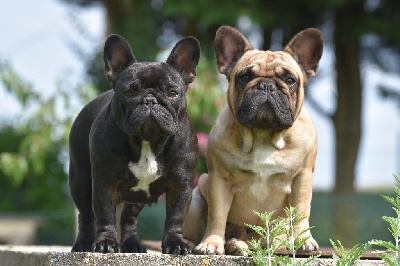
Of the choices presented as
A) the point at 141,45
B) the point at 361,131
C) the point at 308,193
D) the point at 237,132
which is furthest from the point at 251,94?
the point at 361,131

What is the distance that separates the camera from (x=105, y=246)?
3.70 m

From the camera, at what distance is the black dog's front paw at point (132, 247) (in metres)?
4.21

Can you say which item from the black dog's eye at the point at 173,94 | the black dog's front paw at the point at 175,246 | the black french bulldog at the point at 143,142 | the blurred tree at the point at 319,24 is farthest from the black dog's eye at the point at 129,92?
the blurred tree at the point at 319,24

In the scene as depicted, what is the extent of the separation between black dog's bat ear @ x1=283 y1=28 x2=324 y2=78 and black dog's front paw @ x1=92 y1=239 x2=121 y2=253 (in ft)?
5.74

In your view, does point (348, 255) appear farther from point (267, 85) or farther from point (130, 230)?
point (130, 230)

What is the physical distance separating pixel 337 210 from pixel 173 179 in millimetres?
8025

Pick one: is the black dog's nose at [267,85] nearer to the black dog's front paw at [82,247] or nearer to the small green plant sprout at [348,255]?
the small green plant sprout at [348,255]

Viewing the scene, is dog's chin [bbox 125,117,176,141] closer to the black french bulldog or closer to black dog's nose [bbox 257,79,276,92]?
→ the black french bulldog

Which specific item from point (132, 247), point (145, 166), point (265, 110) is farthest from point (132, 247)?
point (265, 110)

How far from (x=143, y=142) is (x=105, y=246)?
23.7 inches

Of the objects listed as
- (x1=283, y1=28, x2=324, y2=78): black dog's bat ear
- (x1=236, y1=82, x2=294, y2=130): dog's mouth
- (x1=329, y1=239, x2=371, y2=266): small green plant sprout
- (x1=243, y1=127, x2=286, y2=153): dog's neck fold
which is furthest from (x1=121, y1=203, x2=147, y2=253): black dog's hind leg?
(x1=283, y1=28, x2=324, y2=78): black dog's bat ear

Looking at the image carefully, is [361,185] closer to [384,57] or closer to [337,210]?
[384,57]

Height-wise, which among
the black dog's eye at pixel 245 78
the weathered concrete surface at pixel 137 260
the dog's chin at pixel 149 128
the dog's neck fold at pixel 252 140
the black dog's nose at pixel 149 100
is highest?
the black dog's eye at pixel 245 78

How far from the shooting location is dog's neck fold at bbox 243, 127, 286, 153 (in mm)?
4371
